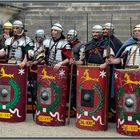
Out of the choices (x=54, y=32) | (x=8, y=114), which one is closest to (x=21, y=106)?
(x=8, y=114)

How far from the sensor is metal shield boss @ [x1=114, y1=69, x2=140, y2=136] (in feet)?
21.8

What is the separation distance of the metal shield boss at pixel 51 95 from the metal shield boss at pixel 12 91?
290 millimetres

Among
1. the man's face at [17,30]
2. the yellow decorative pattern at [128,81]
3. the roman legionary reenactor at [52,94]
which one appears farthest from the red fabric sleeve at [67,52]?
the yellow decorative pattern at [128,81]

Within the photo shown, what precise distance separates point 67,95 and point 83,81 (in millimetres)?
625

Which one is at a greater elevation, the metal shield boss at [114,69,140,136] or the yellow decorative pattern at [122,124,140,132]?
the metal shield boss at [114,69,140,136]

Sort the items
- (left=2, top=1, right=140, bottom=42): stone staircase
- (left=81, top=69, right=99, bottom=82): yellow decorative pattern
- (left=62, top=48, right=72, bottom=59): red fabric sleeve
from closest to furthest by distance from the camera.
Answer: (left=81, top=69, right=99, bottom=82): yellow decorative pattern
(left=62, top=48, right=72, bottom=59): red fabric sleeve
(left=2, top=1, right=140, bottom=42): stone staircase

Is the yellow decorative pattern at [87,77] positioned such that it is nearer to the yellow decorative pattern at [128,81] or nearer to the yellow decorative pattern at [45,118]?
the yellow decorative pattern at [128,81]

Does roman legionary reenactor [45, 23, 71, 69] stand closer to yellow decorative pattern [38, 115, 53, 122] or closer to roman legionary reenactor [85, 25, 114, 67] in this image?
roman legionary reenactor [85, 25, 114, 67]

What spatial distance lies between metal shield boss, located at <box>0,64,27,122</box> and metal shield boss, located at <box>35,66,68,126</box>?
29 centimetres

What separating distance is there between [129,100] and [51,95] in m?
1.20

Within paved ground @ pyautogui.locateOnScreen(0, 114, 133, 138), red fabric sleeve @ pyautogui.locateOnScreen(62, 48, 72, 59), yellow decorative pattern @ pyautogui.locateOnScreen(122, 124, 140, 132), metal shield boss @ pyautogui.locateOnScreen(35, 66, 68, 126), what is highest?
red fabric sleeve @ pyautogui.locateOnScreen(62, 48, 72, 59)

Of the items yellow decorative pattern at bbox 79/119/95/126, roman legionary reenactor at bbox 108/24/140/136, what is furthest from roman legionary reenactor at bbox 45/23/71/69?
→ roman legionary reenactor at bbox 108/24/140/136

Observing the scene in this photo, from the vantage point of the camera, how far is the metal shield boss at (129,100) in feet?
21.8

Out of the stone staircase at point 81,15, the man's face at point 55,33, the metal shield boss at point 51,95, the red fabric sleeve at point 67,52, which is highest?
the stone staircase at point 81,15
